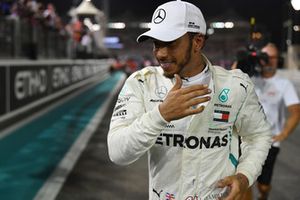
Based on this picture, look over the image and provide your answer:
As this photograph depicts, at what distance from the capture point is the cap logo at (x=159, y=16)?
2.51 meters

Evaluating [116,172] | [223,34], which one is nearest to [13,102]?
[116,172]

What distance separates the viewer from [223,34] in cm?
9775

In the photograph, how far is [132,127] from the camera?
240cm

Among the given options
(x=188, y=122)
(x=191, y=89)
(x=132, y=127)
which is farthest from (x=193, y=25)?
(x=132, y=127)

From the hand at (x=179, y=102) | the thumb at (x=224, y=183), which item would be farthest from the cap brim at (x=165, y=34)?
the thumb at (x=224, y=183)

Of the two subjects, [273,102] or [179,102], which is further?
[273,102]

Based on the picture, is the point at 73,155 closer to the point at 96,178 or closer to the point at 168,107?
the point at 96,178

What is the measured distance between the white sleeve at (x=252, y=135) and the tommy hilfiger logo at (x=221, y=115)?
0.37ft

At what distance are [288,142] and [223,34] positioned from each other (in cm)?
8894

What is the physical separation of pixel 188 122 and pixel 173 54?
1.28ft

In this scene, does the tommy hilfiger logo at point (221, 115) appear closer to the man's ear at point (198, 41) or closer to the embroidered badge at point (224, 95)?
the embroidered badge at point (224, 95)

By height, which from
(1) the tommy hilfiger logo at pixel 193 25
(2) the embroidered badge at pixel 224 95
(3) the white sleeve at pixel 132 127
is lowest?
(3) the white sleeve at pixel 132 127

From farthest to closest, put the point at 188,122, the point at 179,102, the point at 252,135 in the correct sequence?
the point at 252,135, the point at 188,122, the point at 179,102

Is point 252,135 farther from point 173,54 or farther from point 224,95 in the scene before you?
point 173,54
